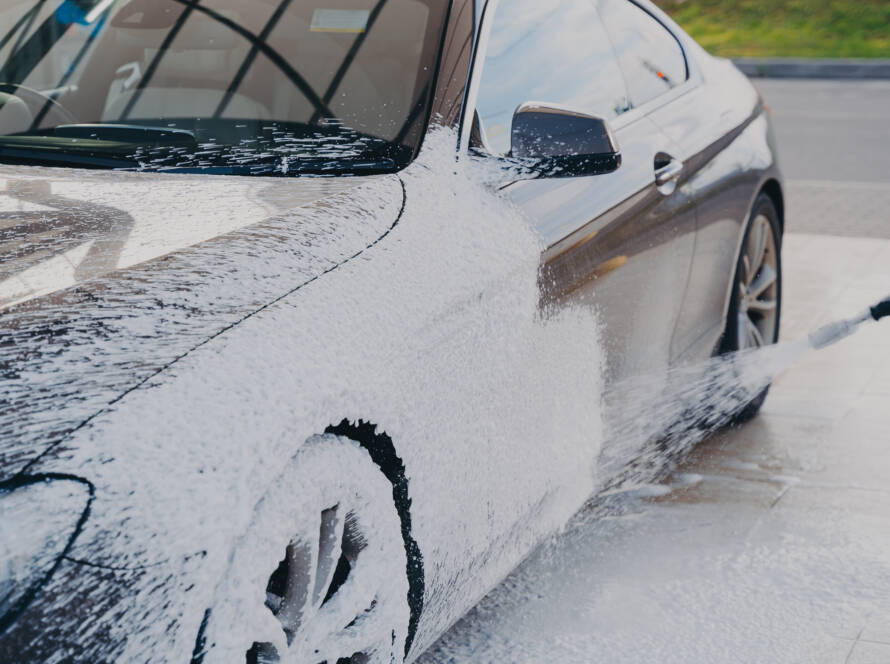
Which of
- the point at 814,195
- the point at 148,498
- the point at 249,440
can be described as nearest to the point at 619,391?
the point at 249,440

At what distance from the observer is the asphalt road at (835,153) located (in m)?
8.04

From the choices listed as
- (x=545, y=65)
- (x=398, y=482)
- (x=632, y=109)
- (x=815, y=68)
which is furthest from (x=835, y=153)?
(x=398, y=482)

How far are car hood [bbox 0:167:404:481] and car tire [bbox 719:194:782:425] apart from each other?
6.68 feet

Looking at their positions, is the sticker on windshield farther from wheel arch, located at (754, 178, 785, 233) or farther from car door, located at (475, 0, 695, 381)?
wheel arch, located at (754, 178, 785, 233)

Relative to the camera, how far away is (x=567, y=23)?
3404mm

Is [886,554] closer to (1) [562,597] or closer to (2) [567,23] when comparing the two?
(1) [562,597]

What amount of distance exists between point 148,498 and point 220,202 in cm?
84

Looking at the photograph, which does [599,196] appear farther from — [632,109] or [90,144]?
[90,144]

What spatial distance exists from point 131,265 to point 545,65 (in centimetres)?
154

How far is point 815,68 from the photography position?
1694cm

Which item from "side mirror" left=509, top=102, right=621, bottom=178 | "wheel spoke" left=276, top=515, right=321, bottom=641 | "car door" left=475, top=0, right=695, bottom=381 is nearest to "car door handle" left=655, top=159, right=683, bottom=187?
"car door" left=475, top=0, right=695, bottom=381

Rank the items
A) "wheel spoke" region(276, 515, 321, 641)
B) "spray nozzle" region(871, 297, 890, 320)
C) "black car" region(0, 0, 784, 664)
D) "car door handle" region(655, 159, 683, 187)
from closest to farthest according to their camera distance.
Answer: "black car" region(0, 0, 784, 664) → "wheel spoke" region(276, 515, 321, 641) → "car door handle" region(655, 159, 683, 187) → "spray nozzle" region(871, 297, 890, 320)

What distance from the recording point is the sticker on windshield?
2.94 metres

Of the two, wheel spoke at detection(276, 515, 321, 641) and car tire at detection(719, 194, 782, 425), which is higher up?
wheel spoke at detection(276, 515, 321, 641)
